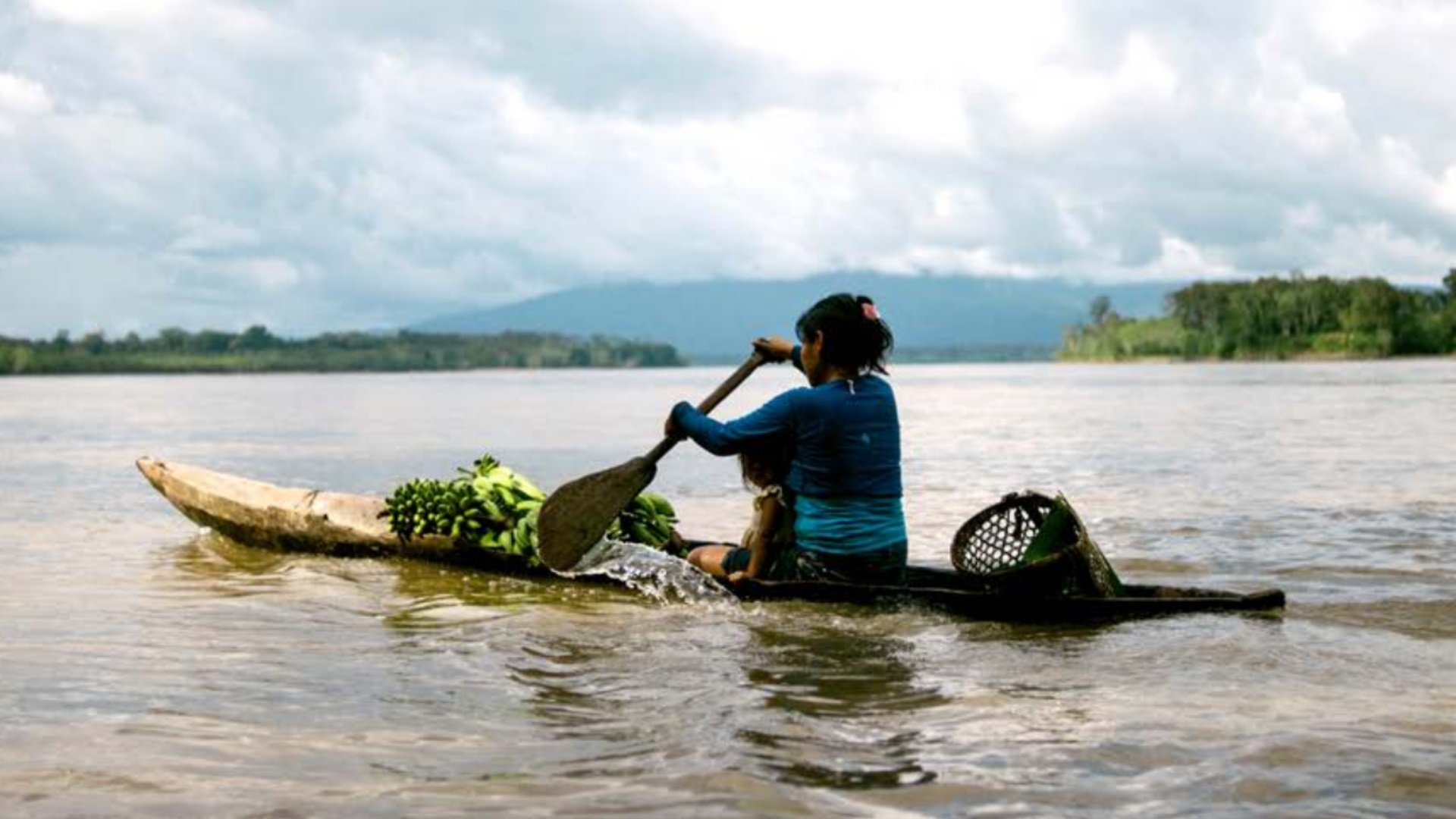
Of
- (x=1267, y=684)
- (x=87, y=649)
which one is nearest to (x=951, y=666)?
(x=1267, y=684)

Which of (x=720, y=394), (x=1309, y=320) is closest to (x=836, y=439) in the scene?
(x=720, y=394)

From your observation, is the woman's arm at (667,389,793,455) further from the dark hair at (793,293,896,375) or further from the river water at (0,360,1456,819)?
the river water at (0,360,1456,819)

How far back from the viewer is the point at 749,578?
8.53 meters

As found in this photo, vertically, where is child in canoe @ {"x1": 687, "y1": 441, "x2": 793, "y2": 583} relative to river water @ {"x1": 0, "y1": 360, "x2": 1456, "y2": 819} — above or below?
above

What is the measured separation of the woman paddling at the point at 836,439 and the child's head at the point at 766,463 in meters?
0.05

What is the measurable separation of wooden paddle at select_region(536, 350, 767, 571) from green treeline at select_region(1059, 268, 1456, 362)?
134m

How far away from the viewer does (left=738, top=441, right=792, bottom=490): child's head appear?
26.8 feet

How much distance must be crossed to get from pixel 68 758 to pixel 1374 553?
10.1m

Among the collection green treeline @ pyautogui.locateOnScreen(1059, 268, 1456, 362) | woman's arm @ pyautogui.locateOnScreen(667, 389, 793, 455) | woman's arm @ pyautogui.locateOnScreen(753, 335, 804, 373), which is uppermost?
green treeline @ pyautogui.locateOnScreen(1059, 268, 1456, 362)

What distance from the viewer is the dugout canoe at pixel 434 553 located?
809cm

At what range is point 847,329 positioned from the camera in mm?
7824

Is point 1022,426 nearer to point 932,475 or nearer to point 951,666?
point 932,475

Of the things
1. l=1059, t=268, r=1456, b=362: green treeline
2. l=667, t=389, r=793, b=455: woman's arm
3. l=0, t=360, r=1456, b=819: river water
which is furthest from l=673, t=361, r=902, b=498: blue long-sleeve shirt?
l=1059, t=268, r=1456, b=362: green treeline

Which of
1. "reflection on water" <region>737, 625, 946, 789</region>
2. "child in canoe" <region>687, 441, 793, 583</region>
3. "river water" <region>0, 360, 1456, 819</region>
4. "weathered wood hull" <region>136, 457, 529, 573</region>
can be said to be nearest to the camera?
"river water" <region>0, 360, 1456, 819</region>
